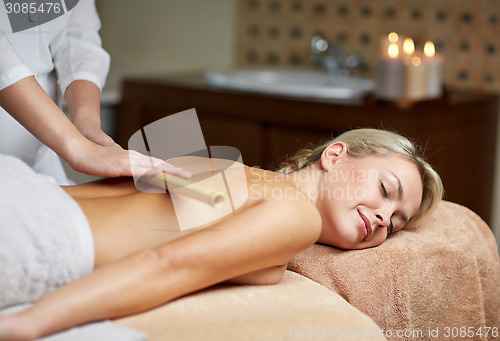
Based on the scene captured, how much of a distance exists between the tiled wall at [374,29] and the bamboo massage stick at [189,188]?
1912mm

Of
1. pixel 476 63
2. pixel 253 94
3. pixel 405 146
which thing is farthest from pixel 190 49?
pixel 405 146

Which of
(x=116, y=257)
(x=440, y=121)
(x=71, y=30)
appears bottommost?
(x=440, y=121)

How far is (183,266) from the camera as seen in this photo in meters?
0.92

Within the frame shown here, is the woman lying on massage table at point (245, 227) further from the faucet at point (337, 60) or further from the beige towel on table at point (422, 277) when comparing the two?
the faucet at point (337, 60)

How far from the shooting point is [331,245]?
1.24 meters

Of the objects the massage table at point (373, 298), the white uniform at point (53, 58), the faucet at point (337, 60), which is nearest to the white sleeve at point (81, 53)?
the white uniform at point (53, 58)

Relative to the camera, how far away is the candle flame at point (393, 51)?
2.29 metres

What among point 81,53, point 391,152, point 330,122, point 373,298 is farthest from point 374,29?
point 373,298

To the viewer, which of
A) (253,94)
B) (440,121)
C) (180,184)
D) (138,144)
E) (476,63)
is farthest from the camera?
(476,63)

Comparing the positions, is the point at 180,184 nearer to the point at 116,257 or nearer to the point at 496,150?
the point at 116,257

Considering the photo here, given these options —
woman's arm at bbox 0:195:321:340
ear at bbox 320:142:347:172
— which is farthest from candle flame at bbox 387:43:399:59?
woman's arm at bbox 0:195:321:340

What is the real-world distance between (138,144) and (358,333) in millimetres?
526

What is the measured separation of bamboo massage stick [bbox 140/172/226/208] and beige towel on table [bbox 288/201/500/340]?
0.33 metres

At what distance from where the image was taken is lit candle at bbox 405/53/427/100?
224 centimetres
